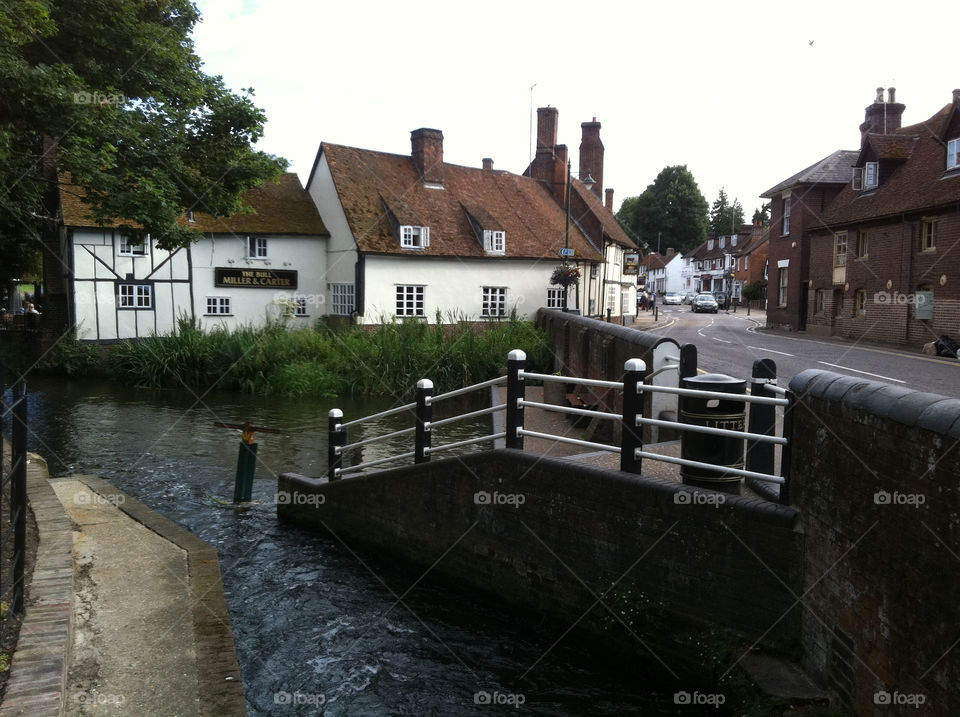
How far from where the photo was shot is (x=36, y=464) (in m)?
10.3

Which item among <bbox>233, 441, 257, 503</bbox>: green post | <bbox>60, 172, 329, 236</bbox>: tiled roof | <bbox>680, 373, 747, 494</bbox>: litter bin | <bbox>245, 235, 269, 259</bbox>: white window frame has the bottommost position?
<bbox>233, 441, 257, 503</bbox>: green post

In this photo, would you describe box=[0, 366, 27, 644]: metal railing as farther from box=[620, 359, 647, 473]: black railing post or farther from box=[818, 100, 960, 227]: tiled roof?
box=[818, 100, 960, 227]: tiled roof

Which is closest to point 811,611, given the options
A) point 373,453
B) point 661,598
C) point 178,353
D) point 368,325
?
point 661,598

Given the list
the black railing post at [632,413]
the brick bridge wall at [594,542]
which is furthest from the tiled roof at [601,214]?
the black railing post at [632,413]

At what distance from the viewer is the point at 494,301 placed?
3472 cm

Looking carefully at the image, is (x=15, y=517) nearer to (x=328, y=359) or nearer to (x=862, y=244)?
(x=328, y=359)

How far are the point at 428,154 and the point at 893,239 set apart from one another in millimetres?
20041

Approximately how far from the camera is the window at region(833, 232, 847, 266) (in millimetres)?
31594

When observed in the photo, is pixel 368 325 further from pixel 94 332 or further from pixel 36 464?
pixel 36 464

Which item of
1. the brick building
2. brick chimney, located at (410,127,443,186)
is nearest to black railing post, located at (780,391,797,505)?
the brick building

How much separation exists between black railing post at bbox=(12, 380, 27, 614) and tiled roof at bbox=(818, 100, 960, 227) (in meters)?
26.5

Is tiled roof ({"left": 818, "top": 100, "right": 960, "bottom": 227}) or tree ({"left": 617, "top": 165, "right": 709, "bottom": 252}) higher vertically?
tree ({"left": 617, "top": 165, "right": 709, "bottom": 252})

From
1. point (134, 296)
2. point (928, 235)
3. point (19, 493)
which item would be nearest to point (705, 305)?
point (928, 235)

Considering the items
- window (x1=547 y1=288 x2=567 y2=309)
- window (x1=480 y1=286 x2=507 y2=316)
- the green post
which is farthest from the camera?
window (x1=547 y1=288 x2=567 y2=309)
